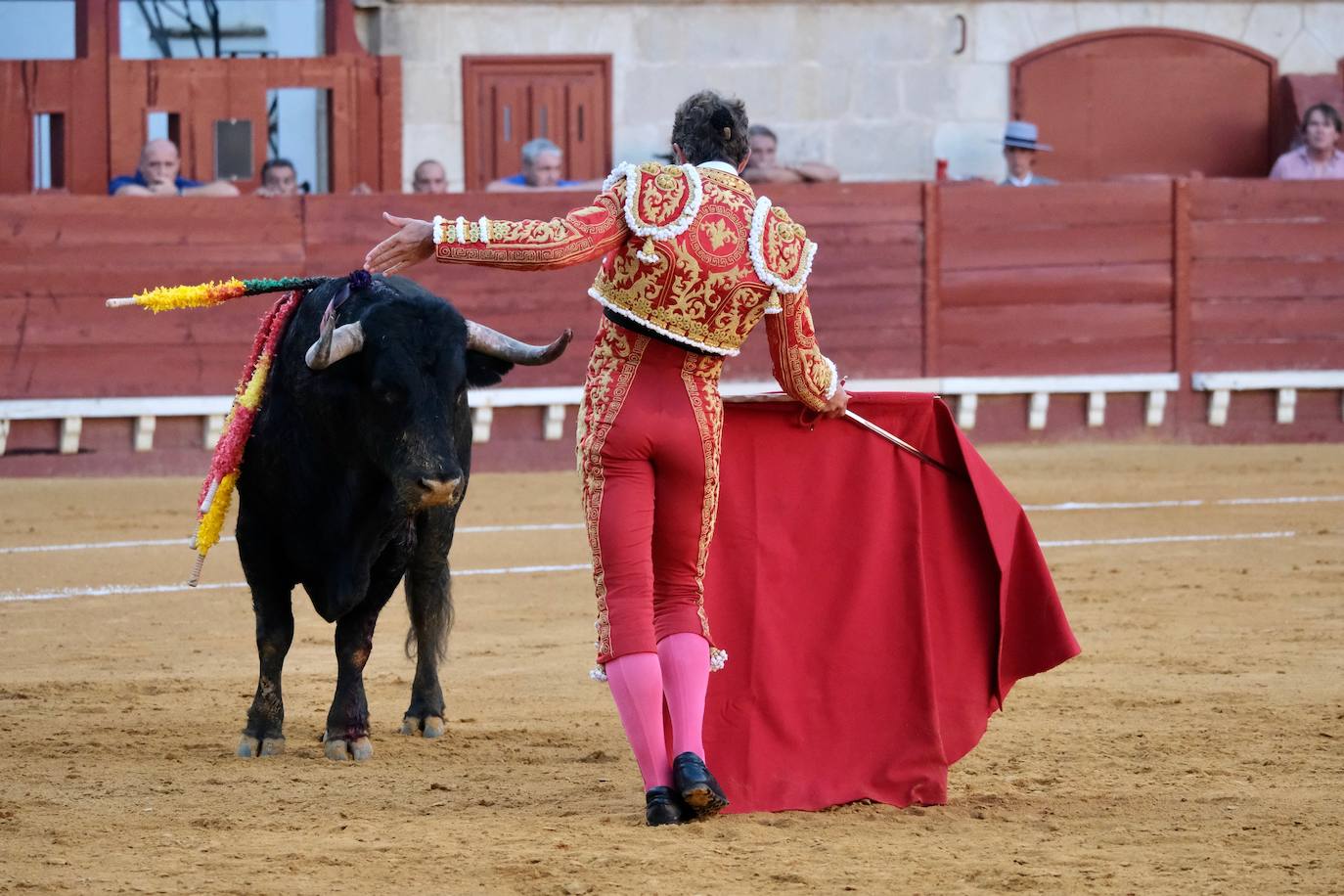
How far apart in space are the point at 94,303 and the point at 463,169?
2.62 meters

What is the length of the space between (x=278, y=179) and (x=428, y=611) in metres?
5.73

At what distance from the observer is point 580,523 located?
318 inches

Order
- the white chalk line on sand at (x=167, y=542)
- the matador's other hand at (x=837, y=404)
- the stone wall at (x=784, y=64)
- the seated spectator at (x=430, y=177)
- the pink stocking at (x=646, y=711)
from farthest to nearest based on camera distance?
the stone wall at (x=784, y=64)
the seated spectator at (x=430, y=177)
the white chalk line on sand at (x=167, y=542)
the matador's other hand at (x=837, y=404)
the pink stocking at (x=646, y=711)

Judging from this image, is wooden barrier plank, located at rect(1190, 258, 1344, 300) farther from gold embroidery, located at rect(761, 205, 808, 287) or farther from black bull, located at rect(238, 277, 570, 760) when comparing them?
gold embroidery, located at rect(761, 205, 808, 287)

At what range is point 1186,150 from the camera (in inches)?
480

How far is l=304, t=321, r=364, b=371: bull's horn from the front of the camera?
3686 mm

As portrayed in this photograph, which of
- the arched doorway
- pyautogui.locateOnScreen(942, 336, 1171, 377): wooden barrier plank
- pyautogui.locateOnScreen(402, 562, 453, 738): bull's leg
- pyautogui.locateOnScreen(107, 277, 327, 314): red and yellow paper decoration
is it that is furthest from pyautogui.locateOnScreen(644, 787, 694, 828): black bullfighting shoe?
the arched doorway

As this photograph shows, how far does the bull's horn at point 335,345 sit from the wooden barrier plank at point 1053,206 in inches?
272

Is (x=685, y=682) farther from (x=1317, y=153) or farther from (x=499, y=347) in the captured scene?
(x=1317, y=153)

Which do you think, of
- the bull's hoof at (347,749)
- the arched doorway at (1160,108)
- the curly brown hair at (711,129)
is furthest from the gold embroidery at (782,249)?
the arched doorway at (1160,108)

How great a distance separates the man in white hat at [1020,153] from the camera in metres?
10.5

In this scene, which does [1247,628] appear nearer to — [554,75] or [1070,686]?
[1070,686]

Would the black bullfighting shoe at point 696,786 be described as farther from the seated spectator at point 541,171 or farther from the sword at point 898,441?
the seated spectator at point 541,171

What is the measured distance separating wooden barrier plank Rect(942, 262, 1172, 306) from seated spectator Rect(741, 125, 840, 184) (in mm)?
820
